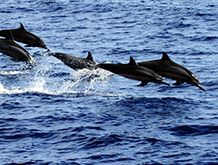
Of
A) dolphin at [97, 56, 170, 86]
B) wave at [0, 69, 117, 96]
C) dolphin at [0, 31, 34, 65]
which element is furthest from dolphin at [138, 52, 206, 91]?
dolphin at [0, 31, 34, 65]

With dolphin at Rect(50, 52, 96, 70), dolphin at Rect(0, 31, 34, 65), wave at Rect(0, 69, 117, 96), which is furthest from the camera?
dolphin at Rect(50, 52, 96, 70)

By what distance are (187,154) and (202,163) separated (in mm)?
662

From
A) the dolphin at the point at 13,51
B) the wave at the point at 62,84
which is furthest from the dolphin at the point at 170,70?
the dolphin at the point at 13,51

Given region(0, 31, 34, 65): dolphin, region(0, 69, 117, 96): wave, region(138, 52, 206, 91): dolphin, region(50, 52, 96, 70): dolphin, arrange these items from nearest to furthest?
region(138, 52, 206, 91): dolphin, region(0, 69, 117, 96): wave, region(0, 31, 34, 65): dolphin, region(50, 52, 96, 70): dolphin

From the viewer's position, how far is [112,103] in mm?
19578

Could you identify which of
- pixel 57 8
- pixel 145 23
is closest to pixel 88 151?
pixel 145 23

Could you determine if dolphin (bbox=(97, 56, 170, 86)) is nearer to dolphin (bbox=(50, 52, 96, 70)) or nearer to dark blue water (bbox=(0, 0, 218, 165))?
dark blue water (bbox=(0, 0, 218, 165))

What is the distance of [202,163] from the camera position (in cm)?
1411

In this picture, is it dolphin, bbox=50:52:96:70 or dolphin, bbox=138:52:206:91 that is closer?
dolphin, bbox=138:52:206:91

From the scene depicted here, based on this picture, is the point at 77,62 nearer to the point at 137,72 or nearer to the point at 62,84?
the point at 62,84

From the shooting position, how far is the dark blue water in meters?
15.0

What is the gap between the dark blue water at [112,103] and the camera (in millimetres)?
14992

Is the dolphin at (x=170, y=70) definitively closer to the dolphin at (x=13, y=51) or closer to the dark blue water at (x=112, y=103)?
Result: the dark blue water at (x=112, y=103)

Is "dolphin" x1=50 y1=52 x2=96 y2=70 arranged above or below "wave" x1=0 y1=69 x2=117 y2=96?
above
